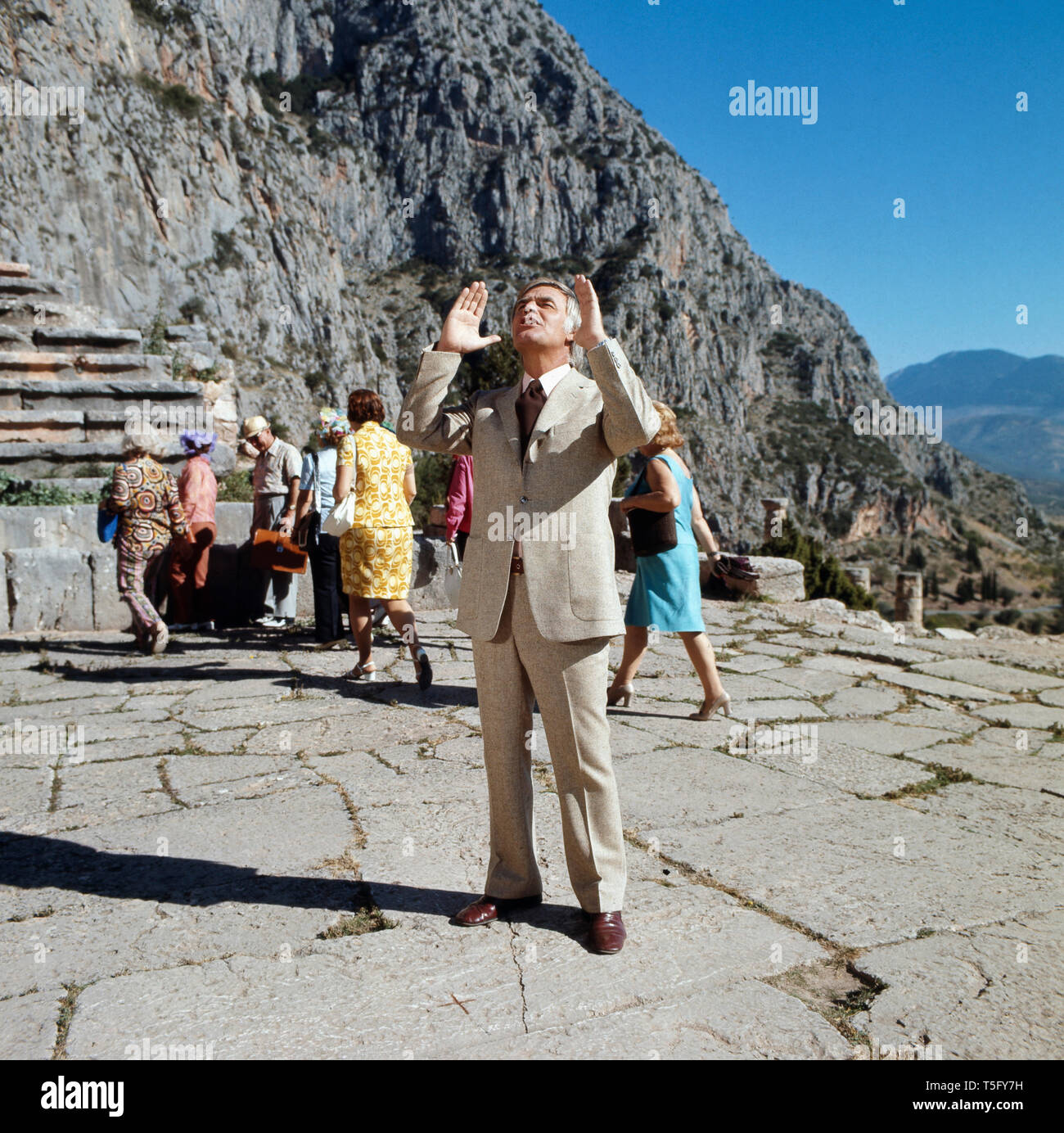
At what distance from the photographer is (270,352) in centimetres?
5341

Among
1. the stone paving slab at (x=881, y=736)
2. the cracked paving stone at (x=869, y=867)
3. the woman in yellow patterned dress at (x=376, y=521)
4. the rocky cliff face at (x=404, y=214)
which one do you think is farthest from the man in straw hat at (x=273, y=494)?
the rocky cliff face at (x=404, y=214)

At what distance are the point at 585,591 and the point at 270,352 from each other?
180 feet

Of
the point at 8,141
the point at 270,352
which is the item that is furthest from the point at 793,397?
the point at 8,141

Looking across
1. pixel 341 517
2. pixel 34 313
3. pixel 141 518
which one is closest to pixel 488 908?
pixel 341 517

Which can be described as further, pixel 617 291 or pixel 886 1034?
pixel 617 291

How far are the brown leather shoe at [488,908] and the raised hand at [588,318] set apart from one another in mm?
1633

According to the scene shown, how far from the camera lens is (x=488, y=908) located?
8.66 ft

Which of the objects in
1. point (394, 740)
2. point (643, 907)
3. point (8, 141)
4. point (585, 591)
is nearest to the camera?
point (585, 591)

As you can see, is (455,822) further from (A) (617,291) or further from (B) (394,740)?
(A) (617,291)

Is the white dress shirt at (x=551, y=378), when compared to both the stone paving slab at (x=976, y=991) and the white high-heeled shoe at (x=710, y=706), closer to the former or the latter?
the stone paving slab at (x=976, y=991)

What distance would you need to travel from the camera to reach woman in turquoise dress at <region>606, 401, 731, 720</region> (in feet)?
15.6

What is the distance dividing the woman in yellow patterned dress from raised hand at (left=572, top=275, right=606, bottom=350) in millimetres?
3252

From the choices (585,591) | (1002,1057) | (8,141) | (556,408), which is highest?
(8,141)
